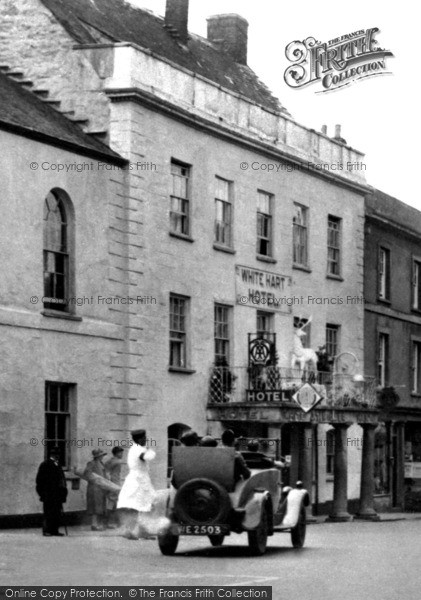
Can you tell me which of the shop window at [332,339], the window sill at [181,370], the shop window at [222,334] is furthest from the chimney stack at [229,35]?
the window sill at [181,370]

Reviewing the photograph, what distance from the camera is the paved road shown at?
1554cm

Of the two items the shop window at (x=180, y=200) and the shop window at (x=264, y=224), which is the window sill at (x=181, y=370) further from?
the shop window at (x=264, y=224)

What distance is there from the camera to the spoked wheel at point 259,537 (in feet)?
66.8

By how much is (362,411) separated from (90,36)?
39.9 feet

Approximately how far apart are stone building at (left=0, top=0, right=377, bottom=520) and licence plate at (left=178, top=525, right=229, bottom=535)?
1025cm

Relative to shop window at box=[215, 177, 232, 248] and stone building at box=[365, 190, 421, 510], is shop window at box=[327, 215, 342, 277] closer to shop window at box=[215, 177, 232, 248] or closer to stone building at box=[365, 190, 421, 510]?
stone building at box=[365, 190, 421, 510]

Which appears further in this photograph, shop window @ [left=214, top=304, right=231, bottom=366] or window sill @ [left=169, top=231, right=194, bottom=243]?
shop window @ [left=214, top=304, right=231, bottom=366]

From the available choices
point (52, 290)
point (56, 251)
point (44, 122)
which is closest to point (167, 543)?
point (52, 290)

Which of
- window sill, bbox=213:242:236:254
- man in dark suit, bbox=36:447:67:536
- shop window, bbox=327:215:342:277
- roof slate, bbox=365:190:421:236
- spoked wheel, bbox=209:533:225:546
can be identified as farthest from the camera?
roof slate, bbox=365:190:421:236


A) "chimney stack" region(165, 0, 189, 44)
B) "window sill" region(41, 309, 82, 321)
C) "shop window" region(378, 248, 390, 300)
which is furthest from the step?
"shop window" region(378, 248, 390, 300)

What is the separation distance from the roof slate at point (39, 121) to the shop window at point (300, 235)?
911 centimetres

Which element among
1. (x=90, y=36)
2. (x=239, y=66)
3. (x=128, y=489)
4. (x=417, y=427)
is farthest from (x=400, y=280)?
(x=128, y=489)

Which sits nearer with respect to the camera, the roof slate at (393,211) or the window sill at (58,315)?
the window sill at (58,315)
